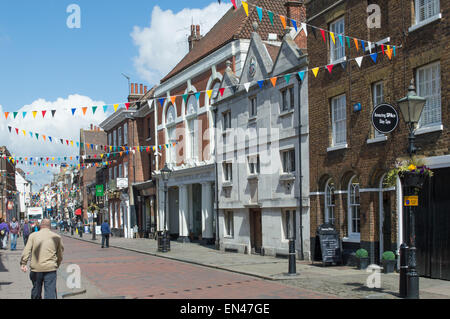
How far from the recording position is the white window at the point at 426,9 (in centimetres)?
1548

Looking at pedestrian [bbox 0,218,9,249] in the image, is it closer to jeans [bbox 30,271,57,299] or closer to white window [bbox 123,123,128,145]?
white window [bbox 123,123,128,145]

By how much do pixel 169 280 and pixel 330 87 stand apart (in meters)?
9.07

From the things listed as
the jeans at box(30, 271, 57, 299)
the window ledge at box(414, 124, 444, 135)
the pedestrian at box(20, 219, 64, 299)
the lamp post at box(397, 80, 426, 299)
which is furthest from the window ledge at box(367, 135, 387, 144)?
the jeans at box(30, 271, 57, 299)

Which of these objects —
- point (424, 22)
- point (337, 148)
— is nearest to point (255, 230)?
point (337, 148)

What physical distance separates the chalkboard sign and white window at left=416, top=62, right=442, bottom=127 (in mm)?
5157

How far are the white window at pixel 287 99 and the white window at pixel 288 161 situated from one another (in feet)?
6.04

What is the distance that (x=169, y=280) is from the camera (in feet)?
53.2

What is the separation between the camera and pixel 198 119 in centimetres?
3359

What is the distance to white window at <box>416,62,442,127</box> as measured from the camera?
50.1 ft

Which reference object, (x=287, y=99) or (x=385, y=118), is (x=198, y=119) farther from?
(x=385, y=118)
